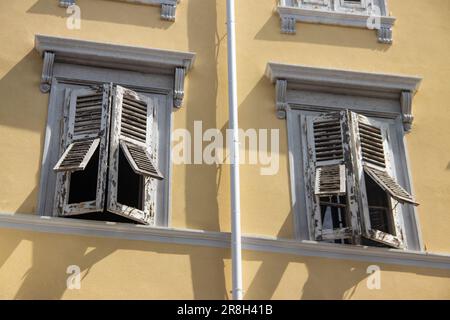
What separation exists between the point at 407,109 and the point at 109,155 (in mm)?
4069

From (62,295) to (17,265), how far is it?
604 mm

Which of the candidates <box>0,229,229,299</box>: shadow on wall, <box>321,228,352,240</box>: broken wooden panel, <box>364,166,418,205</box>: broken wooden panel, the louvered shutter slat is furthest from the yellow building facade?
<box>364,166,418,205</box>: broken wooden panel

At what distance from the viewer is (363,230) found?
9.69 metres

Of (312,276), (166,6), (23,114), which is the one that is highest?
(166,6)

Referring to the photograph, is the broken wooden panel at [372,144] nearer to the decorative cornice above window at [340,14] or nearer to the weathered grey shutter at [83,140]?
the decorative cornice above window at [340,14]

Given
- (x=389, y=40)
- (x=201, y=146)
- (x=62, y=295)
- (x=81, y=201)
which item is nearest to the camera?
(x=62, y=295)

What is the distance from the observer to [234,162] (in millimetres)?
9805

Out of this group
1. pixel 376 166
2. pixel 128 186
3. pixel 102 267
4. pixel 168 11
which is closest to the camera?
pixel 102 267

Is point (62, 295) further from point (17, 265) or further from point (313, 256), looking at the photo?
point (313, 256)

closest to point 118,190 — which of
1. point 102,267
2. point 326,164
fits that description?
point 102,267

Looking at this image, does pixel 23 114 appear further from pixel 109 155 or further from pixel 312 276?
pixel 312 276

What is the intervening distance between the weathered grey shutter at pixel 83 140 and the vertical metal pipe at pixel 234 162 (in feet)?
4.97

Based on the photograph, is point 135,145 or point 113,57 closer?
point 135,145

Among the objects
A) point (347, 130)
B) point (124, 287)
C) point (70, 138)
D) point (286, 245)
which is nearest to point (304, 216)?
point (286, 245)
